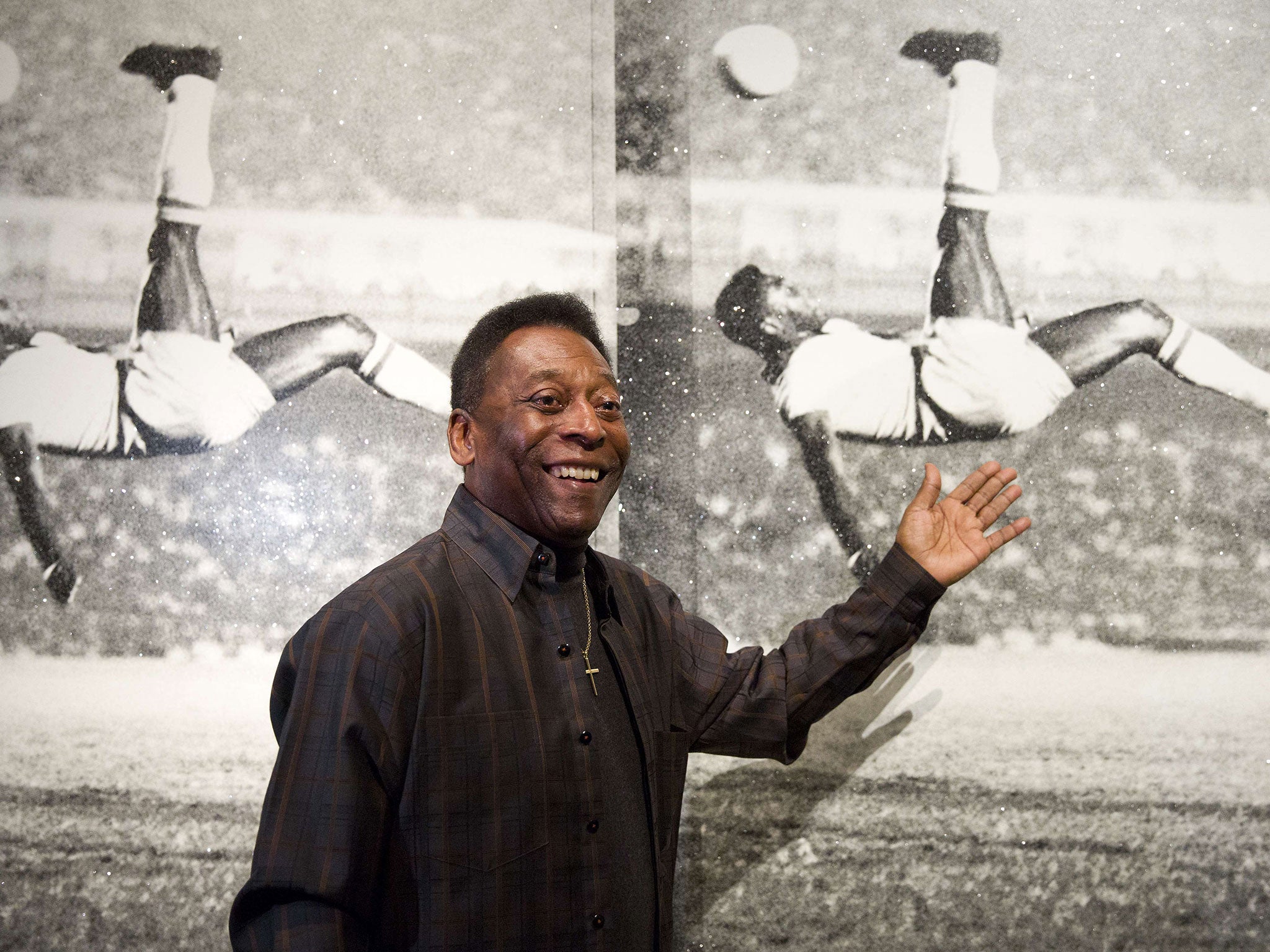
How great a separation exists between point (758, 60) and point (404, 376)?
85 centimetres

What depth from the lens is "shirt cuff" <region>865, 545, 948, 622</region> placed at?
149 centimetres

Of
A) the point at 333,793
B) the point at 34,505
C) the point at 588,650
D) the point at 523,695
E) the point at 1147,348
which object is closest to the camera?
the point at 333,793

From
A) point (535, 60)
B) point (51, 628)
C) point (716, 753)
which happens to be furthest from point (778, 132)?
point (51, 628)

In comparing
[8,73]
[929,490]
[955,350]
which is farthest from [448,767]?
[8,73]

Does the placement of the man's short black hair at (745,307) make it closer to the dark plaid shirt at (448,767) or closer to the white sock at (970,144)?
the white sock at (970,144)

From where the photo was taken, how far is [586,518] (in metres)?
1.32

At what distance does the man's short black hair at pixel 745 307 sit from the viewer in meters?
1.84

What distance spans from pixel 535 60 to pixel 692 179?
351 millimetres

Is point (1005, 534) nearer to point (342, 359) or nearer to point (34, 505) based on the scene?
point (342, 359)

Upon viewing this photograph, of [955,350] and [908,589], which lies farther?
[955,350]

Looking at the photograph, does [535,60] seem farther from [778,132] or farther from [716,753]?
[716,753]

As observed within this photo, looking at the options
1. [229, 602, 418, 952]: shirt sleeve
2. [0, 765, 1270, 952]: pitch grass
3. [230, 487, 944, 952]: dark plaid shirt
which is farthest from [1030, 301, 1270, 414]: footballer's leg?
[229, 602, 418, 952]: shirt sleeve

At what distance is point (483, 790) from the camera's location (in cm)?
119

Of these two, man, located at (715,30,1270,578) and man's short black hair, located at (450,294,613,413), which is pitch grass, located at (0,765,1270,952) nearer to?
man, located at (715,30,1270,578)
